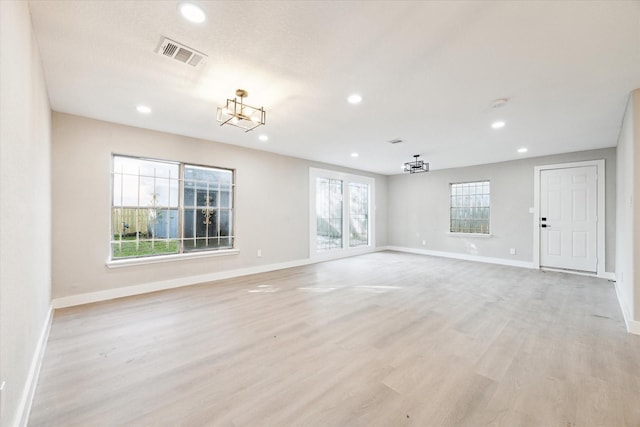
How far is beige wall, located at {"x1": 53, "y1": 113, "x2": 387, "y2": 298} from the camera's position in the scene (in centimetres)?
345

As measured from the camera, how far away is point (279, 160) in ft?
19.0

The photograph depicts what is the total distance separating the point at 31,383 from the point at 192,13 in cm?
270

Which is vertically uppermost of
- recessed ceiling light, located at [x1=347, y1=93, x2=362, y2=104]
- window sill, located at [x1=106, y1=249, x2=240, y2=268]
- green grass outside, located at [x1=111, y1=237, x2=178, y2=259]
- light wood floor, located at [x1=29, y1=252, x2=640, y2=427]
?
recessed ceiling light, located at [x1=347, y1=93, x2=362, y2=104]

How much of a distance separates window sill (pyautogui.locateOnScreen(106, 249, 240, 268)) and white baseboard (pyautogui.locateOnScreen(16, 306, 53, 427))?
1289mm

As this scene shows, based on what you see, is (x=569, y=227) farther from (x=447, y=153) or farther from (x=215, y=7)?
(x=215, y=7)

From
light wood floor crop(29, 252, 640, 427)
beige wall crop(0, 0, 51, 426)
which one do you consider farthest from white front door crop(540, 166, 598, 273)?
beige wall crop(0, 0, 51, 426)

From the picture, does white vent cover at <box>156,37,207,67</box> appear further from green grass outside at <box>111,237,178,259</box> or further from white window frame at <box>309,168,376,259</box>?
white window frame at <box>309,168,376,259</box>

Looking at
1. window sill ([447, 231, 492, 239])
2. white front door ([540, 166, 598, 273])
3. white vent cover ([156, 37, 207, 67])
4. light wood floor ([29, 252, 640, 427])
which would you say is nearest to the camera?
light wood floor ([29, 252, 640, 427])

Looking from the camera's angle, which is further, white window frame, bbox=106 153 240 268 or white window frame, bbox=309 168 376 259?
white window frame, bbox=309 168 376 259

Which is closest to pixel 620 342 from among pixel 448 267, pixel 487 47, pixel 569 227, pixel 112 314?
pixel 487 47

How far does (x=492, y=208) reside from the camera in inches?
257

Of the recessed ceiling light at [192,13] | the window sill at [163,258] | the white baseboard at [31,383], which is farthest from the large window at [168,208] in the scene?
the recessed ceiling light at [192,13]

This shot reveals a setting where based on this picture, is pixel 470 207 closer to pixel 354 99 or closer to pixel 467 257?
pixel 467 257

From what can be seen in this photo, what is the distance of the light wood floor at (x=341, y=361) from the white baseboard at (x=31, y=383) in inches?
1.8
